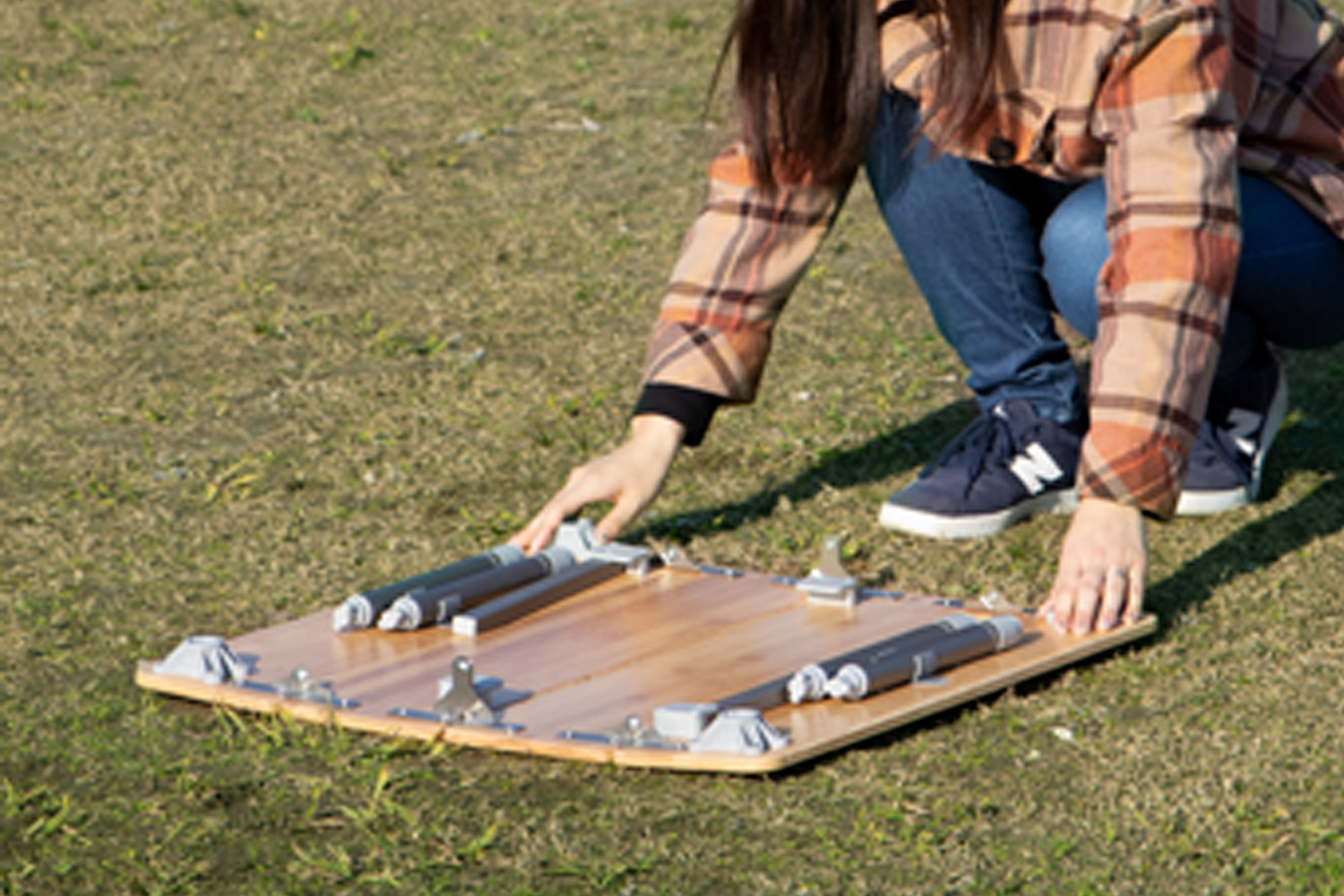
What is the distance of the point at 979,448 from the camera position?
119 inches

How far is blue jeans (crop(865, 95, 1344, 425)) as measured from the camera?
2.71m

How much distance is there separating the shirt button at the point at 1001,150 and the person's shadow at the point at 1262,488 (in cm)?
72

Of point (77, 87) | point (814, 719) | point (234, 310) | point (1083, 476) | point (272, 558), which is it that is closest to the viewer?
point (814, 719)

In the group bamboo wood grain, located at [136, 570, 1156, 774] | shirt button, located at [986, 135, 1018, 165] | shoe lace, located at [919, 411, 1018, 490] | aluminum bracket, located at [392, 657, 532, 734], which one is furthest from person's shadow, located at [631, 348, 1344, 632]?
aluminum bracket, located at [392, 657, 532, 734]

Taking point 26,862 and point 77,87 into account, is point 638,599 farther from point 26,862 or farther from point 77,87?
point 77,87

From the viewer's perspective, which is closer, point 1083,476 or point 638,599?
point 1083,476

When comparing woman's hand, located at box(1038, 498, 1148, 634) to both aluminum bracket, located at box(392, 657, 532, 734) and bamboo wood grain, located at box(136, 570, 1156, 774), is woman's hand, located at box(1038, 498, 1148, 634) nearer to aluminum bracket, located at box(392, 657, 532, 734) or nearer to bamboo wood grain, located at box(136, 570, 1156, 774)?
bamboo wood grain, located at box(136, 570, 1156, 774)

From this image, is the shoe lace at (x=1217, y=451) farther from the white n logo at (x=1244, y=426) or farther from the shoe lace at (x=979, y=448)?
the shoe lace at (x=979, y=448)

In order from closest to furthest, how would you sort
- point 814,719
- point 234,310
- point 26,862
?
point 26,862 → point 814,719 → point 234,310

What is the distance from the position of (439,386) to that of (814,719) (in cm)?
177

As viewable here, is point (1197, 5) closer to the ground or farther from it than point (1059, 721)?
farther from it

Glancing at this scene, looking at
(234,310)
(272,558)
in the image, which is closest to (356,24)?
(234,310)

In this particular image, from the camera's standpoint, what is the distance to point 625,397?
12.0 feet

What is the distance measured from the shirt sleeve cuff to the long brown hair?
0.37 meters
